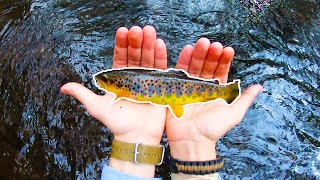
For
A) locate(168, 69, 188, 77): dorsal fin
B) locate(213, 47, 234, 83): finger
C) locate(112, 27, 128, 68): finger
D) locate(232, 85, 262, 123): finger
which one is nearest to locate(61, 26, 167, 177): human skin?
locate(112, 27, 128, 68): finger

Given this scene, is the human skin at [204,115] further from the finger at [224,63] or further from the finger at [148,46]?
the finger at [148,46]

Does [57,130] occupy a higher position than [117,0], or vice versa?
[117,0]

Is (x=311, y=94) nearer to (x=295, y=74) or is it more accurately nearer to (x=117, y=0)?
(x=295, y=74)

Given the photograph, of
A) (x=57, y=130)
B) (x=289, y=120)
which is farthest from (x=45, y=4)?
(x=289, y=120)

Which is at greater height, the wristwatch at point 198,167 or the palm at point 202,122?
the palm at point 202,122

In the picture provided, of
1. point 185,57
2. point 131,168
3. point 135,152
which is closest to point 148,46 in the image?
point 185,57

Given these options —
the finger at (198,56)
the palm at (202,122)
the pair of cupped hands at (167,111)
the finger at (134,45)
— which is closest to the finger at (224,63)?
the pair of cupped hands at (167,111)

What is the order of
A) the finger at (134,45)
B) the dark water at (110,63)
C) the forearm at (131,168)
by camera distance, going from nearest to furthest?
the finger at (134,45)
the forearm at (131,168)
the dark water at (110,63)
